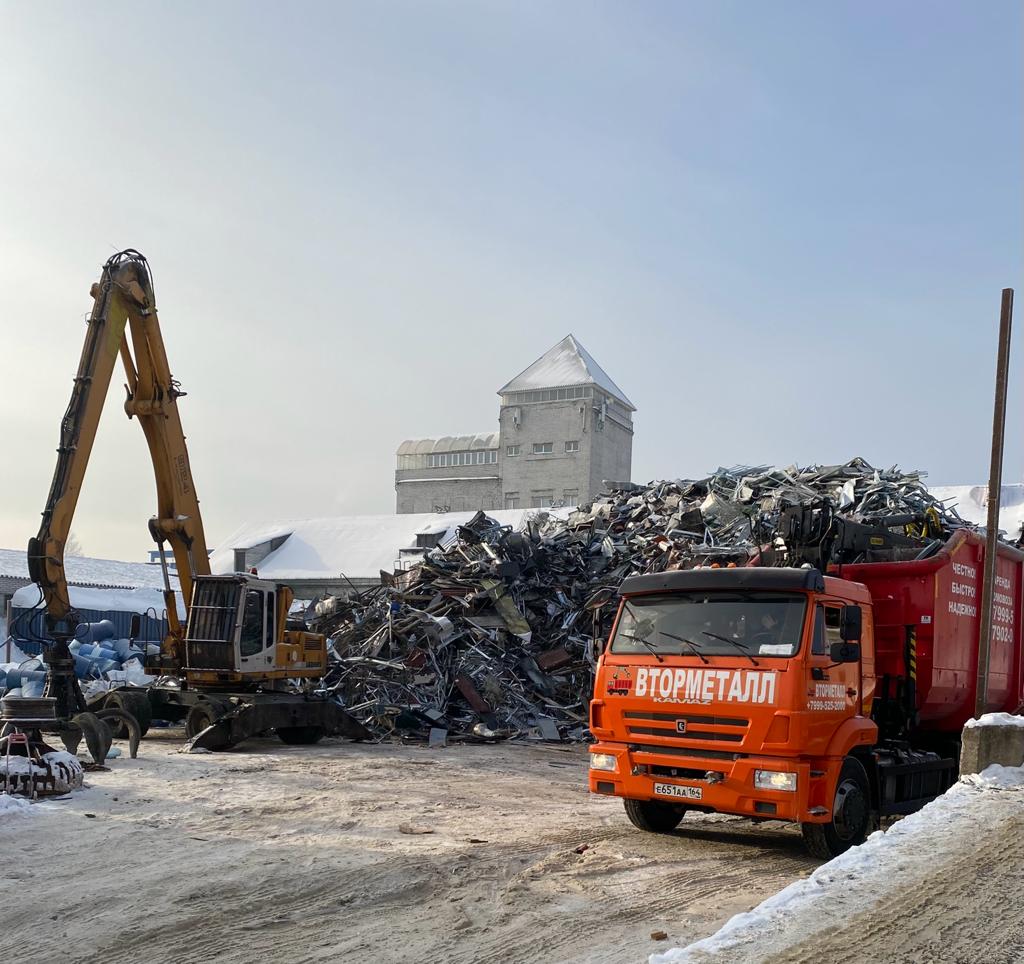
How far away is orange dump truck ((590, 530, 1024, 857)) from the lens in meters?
8.32

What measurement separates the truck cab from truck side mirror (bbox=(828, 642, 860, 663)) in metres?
0.01

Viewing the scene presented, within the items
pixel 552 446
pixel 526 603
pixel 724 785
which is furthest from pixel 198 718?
pixel 552 446

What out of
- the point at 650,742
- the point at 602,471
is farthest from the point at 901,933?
the point at 602,471

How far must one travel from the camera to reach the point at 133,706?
54.1 feet

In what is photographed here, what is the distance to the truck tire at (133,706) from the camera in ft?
54.0

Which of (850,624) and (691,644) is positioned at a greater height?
(850,624)

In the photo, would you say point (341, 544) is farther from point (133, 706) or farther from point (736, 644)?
point (736, 644)

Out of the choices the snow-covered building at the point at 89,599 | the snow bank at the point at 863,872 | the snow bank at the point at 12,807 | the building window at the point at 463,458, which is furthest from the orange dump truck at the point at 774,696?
the building window at the point at 463,458

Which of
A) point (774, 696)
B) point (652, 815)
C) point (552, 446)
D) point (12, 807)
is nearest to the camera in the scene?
point (774, 696)

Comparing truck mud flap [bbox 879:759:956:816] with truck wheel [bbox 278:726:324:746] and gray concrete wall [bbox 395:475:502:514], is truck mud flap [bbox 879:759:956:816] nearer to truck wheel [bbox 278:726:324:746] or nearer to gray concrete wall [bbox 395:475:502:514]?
truck wheel [bbox 278:726:324:746]

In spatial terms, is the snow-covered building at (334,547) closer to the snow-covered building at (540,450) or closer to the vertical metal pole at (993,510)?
the snow-covered building at (540,450)

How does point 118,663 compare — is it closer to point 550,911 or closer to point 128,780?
point 128,780

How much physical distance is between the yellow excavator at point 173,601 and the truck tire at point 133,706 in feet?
0.08

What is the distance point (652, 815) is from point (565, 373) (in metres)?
62.7
